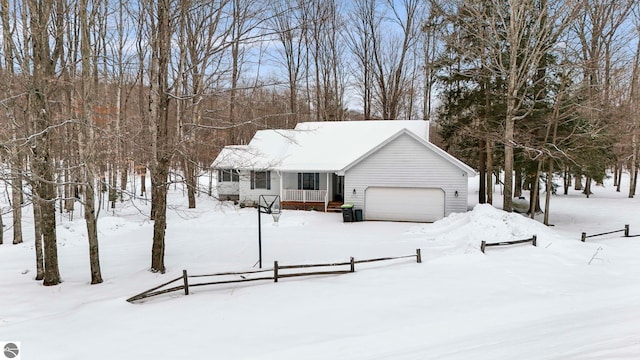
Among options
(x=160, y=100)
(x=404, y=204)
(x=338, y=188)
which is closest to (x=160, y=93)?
(x=160, y=100)

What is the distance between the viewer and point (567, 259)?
983 centimetres

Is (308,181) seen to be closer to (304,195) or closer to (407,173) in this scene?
(304,195)

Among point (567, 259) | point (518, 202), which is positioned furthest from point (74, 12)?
point (518, 202)

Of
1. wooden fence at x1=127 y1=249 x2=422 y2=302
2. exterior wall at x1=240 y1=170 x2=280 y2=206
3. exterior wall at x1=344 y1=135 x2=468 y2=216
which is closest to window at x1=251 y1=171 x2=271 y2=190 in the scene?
exterior wall at x1=240 y1=170 x2=280 y2=206

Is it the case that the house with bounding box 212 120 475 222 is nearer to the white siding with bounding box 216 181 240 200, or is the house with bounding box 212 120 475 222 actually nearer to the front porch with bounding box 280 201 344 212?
the front porch with bounding box 280 201 344 212

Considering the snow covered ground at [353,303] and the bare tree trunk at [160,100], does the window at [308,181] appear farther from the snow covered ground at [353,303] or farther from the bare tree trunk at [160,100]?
the bare tree trunk at [160,100]

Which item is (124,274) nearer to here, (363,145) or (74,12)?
(74,12)

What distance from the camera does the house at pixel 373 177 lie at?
1775 cm

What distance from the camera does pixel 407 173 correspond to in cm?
1816

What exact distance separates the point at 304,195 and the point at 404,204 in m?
6.20

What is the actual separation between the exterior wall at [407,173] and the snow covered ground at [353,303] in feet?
13.0

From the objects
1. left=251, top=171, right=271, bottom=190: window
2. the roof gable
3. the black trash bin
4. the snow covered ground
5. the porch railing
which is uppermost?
the roof gable

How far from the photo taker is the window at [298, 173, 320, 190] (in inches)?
863

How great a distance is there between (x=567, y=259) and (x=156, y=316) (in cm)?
1025
